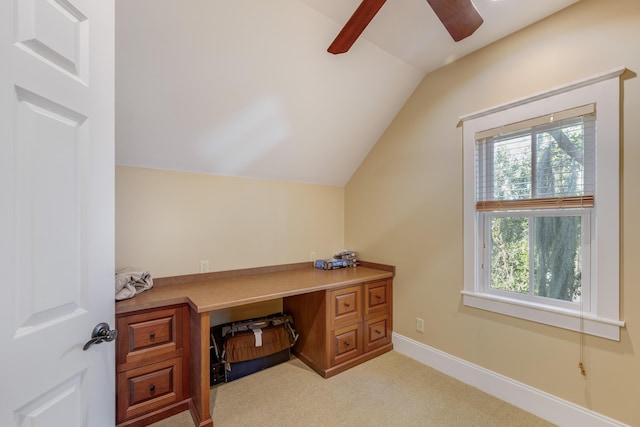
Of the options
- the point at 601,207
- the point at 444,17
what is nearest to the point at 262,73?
the point at 444,17

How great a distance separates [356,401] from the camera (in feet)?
6.44

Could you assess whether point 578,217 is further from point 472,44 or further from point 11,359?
point 11,359

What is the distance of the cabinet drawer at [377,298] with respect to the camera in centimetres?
257

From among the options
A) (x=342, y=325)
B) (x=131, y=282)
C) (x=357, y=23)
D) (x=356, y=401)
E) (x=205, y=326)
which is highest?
(x=357, y=23)

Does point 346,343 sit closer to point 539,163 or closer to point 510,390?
point 510,390

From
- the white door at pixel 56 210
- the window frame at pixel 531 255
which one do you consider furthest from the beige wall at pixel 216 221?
the window frame at pixel 531 255

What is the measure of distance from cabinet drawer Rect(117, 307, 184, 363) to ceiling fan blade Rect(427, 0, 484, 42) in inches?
93.4

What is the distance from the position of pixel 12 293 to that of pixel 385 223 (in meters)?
2.64

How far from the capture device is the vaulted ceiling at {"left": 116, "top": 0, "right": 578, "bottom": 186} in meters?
1.64

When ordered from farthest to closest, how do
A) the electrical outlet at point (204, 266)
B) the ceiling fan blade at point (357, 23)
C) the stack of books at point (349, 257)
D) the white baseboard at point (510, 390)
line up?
the stack of books at point (349, 257), the electrical outlet at point (204, 266), the white baseboard at point (510, 390), the ceiling fan blade at point (357, 23)

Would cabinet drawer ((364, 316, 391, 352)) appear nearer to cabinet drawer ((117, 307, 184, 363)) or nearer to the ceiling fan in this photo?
cabinet drawer ((117, 307, 184, 363))

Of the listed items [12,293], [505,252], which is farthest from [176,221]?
[505,252]

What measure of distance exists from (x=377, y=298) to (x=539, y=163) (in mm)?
1717

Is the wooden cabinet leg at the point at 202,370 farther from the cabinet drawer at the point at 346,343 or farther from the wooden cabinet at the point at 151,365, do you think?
the cabinet drawer at the point at 346,343
